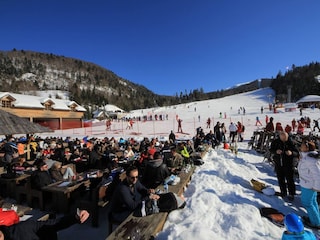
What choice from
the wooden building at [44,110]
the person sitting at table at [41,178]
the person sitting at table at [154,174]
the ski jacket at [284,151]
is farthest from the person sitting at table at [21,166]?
the wooden building at [44,110]

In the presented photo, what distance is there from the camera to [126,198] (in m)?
3.38

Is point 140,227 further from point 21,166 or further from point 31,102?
point 31,102

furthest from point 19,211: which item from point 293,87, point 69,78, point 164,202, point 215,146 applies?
point 69,78

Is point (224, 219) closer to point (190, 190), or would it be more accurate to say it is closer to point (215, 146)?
point (190, 190)

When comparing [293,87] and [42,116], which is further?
[293,87]

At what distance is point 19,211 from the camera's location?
3682 millimetres

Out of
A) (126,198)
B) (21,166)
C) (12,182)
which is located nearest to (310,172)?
(126,198)

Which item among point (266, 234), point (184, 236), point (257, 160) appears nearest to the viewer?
point (184, 236)

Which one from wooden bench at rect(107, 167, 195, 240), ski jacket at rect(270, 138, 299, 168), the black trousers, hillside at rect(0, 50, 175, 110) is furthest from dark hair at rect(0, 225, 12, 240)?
hillside at rect(0, 50, 175, 110)

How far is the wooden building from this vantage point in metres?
31.8

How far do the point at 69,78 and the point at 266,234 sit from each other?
173040 mm

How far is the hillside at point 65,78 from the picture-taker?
123338mm

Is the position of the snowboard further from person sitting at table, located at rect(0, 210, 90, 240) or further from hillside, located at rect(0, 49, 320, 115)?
hillside, located at rect(0, 49, 320, 115)

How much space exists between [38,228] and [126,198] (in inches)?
51.5
